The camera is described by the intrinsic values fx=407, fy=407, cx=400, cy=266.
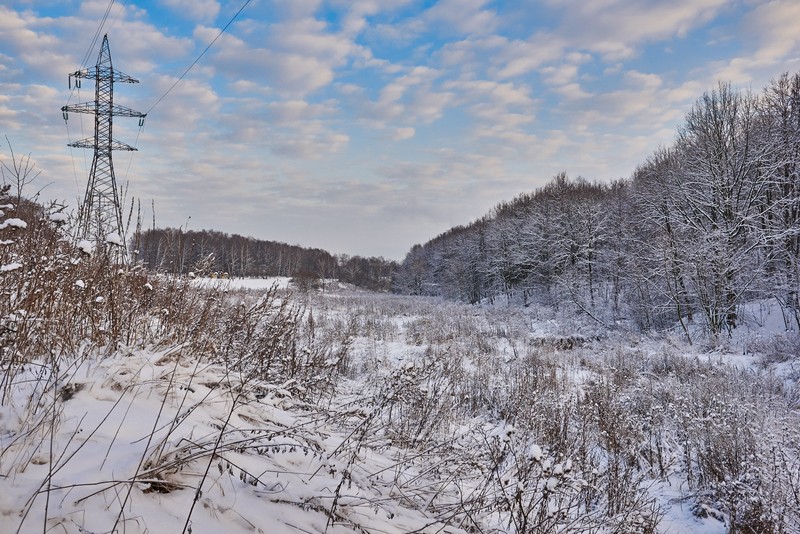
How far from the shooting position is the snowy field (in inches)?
70.7

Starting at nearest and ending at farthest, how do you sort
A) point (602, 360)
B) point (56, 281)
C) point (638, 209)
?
point (56, 281)
point (602, 360)
point (638, 209)

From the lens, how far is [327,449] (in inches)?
106

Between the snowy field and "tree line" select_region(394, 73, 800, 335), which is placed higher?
"tree line" select_region(394, 73, 800, 335)

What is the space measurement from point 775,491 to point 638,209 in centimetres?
2187

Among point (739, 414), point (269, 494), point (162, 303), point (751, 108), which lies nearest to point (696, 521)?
point (739, 414)

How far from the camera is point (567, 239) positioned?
88.8ft

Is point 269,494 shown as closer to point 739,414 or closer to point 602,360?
point 739,414

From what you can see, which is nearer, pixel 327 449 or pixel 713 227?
pixel 327 449

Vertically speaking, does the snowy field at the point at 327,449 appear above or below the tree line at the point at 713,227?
below

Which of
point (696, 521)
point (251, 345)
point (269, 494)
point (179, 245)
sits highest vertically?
point (179, 245)

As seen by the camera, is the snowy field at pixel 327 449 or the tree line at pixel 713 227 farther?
the tree line at pixel 713 227

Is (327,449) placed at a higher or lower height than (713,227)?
lower

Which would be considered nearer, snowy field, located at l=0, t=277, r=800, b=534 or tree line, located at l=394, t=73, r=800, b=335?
snowy field, located at l=0, t=277, r=800, b=534

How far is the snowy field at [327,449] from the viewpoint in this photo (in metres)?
1.80
